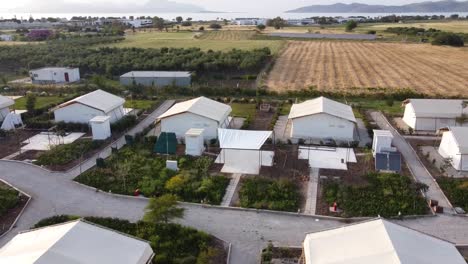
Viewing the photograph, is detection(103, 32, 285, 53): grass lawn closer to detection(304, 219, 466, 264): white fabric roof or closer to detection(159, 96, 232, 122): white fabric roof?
detection(159, 96, 232, 122): white fabric roof

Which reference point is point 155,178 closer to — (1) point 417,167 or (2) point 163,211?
(2) point 163,211

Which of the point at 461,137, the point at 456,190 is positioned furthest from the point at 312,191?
the point at 461,137

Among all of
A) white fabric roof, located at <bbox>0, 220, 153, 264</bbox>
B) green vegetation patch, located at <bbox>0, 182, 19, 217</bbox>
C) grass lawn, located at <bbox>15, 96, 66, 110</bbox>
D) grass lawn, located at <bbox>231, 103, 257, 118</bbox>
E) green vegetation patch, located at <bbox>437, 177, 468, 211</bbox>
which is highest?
white fabric roof, located at <bbox>0, 220, 153, 264</bbox>

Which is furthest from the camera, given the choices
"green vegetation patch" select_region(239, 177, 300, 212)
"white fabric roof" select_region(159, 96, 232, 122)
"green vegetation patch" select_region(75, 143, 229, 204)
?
"white fabric roof" select_region(159, 96, 232, 122)

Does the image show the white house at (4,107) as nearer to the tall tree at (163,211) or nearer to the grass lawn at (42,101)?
the grass lawn at (42,101)

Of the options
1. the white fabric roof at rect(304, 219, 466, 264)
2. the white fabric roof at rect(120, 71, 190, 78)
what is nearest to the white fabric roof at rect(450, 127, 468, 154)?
the white fabric roof at rect(304, 219, 466, 264)

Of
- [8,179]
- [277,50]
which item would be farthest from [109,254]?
[277,50]

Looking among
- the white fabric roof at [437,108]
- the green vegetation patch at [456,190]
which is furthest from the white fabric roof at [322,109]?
the green vegetation patch at [456,190]

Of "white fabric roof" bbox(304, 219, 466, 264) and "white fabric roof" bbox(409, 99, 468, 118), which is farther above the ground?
"white fabric roof" bbox(409, 99, 468, 118)
